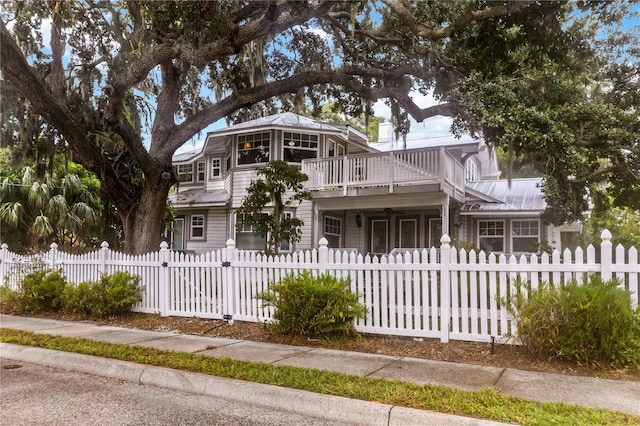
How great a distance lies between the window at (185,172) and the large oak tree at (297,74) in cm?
697

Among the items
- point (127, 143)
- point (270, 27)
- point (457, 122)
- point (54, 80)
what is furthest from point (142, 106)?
point (457, 122)

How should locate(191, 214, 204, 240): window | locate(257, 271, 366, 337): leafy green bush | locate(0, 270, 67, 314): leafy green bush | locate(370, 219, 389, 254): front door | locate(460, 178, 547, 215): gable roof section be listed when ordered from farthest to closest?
locate(191, 214, 204, 240): window → locate(370, 219, 389, 254): front door → locate(460, 178, 547, 215): gable roof section → locate(0, 270, 67, 314): leafy green bush → locate(257, 271, 366, 337): leafy green bush

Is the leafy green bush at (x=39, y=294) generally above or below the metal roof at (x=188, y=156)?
below

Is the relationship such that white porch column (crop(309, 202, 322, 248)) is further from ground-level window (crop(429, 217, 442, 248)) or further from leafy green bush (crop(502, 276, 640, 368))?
leafy green bush (crop(502, 276, 640, 368))

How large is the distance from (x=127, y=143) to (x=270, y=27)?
4.04 metres

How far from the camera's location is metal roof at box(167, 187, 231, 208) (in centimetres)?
1872

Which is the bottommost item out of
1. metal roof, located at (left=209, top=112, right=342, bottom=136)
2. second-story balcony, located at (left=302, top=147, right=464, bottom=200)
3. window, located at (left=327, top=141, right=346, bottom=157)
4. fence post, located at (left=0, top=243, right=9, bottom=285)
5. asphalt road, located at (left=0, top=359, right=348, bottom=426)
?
asphalt road, located at (left=0, top=359, right=348, bottom=426)

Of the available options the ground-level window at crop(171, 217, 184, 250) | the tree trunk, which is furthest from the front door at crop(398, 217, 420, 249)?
the tree trunk

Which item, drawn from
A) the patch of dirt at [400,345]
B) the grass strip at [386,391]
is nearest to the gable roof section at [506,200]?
the patch of dirt at [400,345]

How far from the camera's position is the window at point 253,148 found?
1761 cm

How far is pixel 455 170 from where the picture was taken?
1552 cm

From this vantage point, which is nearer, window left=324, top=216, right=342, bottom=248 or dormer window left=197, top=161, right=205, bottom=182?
window left=324, top=216, right=342, bottom=248

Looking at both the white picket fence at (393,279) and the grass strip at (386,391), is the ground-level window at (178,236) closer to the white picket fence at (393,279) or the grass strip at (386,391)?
the white picket fence at (393,279)

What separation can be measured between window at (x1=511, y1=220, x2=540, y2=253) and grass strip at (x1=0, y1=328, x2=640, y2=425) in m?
13.8
